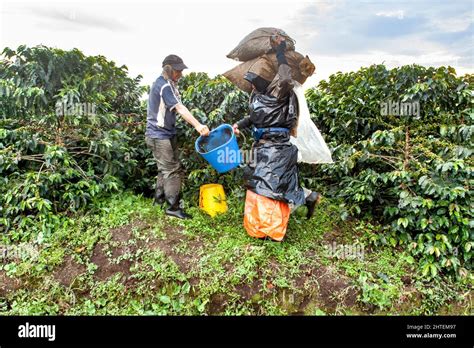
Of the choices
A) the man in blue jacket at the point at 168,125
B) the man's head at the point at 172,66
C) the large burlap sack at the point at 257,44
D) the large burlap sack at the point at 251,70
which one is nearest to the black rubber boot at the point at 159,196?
the man in blue jacket at the point at 168,125

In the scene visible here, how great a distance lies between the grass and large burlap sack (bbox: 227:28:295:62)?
6.04ft

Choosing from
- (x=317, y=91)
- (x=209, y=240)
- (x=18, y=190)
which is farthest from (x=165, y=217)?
(x=317, y=91)

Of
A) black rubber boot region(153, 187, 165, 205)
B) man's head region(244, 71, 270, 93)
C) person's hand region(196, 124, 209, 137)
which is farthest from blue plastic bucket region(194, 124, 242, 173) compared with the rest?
black rubber boot region(153, 187, 165, 205)

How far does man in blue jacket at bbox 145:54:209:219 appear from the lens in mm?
3832

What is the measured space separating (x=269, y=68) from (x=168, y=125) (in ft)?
4.07

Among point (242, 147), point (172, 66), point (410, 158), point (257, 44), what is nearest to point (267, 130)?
point (257, 44)

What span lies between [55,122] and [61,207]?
1.01 metres

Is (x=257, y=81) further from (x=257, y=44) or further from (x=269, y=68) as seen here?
(x=257, y=44)

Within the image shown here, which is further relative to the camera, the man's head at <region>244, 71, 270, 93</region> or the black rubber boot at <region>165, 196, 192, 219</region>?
the black rubber boot at <region>165, 196, 192, 219</region>

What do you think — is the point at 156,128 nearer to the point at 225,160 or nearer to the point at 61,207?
the point at 225,160

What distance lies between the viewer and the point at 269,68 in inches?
143

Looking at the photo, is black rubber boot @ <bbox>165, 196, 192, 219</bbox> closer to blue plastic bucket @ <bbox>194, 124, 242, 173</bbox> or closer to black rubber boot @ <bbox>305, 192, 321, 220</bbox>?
blue plastic bucket @ <bbox>194, 124, 242, 173</bbox>

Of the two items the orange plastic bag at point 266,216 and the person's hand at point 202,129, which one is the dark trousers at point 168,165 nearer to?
the person's hand at point 202,129

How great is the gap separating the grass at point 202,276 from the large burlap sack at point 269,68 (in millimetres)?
1616
